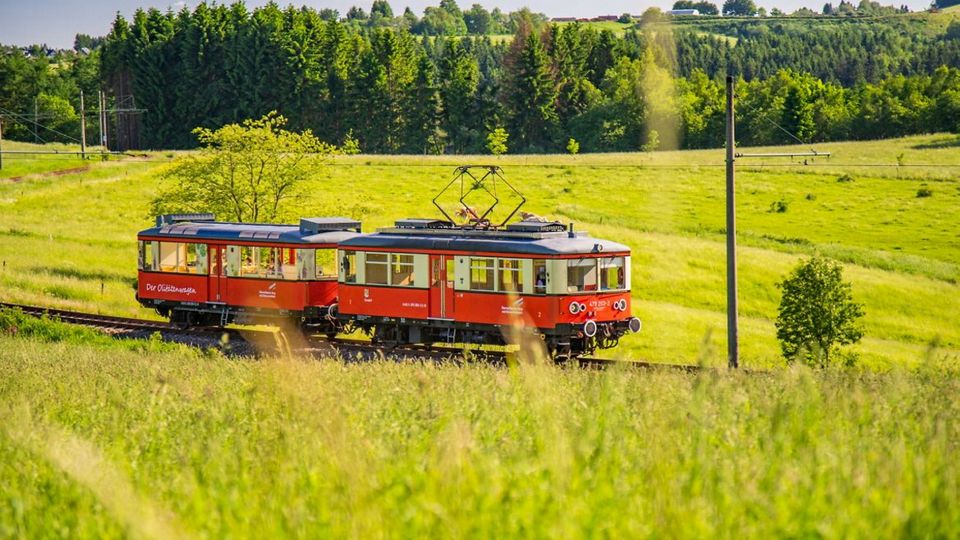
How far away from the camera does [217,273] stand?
2980 centimetres

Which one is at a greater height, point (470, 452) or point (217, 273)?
point (470, 452)

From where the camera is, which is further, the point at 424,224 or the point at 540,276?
the point at 424,224

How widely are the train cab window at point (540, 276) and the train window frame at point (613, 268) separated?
4.89ft

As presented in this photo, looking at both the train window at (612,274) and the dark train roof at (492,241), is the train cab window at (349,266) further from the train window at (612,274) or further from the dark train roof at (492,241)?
the train window at (612,274)

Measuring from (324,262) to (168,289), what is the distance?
5465 mm

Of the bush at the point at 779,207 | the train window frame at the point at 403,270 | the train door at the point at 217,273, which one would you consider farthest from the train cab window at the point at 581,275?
the bush at the point at 779,207

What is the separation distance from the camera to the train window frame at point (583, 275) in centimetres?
2359

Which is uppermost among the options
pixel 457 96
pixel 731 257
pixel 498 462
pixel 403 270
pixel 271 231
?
pixel 457 96

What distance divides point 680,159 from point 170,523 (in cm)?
8339

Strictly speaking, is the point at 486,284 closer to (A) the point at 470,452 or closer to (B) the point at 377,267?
(B) the point at 377,267

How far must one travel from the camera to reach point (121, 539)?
18.6 ft

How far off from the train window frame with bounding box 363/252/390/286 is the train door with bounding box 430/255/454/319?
1483mm

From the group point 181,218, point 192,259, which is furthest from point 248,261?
point 181,218

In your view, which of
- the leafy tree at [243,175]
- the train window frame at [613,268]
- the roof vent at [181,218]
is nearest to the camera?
the train window frame at [613,268]
